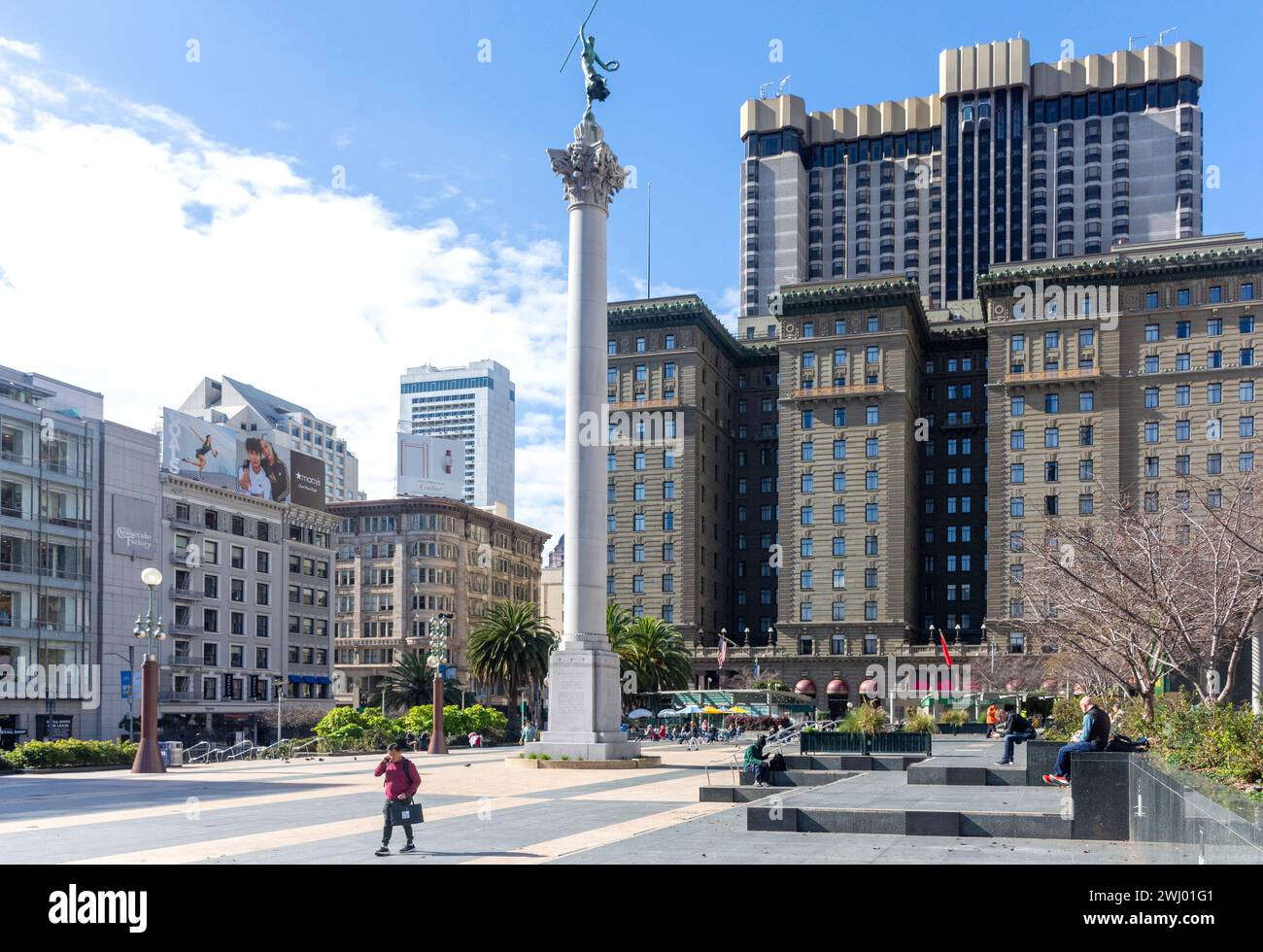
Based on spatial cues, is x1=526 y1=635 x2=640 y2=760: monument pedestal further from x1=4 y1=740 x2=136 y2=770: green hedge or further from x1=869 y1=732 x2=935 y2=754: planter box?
x1=4 y1=740 x2=136 y2=770: green hedge

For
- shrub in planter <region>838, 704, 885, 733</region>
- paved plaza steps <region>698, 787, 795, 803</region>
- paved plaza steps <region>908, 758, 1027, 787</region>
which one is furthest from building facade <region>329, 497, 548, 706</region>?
paved plaza steps <region>908, 758, 1027, 787</region>

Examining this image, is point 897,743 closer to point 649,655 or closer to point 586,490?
point 586,490

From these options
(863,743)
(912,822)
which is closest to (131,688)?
(863,743)

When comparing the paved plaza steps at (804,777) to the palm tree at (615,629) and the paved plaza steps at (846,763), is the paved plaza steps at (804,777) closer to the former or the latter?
the paved plaza steps at (846,763)

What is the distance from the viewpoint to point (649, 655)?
292 feet

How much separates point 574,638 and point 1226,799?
1396 inches

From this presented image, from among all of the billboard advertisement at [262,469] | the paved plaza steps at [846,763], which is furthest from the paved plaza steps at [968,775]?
the billboard advertisement at [262,469]

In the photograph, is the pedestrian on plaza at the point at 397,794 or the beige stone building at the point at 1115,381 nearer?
the pedestrian on plaza at the point at 397,794

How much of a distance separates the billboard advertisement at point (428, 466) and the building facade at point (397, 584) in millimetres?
5597

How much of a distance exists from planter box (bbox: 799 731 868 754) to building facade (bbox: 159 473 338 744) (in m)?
58.0

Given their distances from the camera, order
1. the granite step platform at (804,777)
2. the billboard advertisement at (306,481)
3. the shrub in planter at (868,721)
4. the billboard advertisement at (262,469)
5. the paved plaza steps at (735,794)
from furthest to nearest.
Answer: the billboard advertisement at (306,481)
the billboard advertisement at (262,469)
the shrub in planter at (868,721)
the granite step platform at (804,777)
the paved plaza steps at (735,794)

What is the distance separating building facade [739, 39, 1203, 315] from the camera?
527 ft

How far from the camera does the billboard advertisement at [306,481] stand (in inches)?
4414

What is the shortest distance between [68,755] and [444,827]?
90.4 feet
